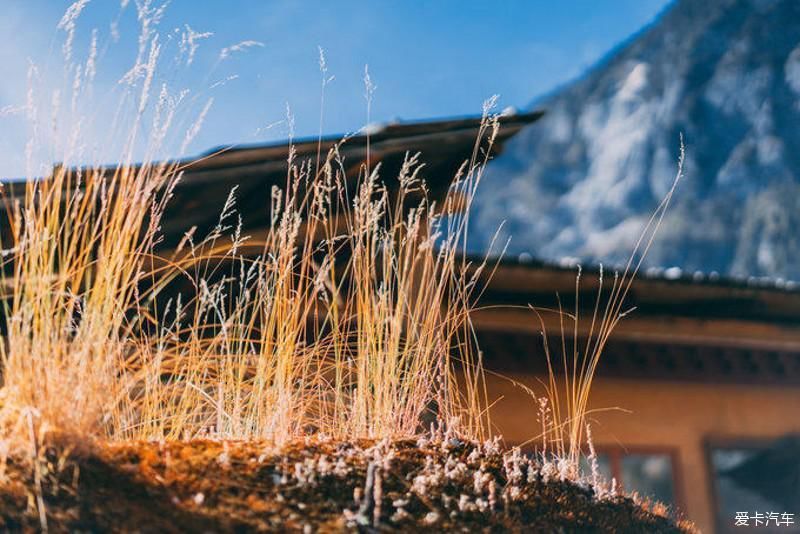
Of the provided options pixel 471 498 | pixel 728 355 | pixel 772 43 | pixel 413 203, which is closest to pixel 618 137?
pixel 772 43

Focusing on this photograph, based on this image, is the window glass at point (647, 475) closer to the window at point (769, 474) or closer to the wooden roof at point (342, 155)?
the window at point (769, 474)

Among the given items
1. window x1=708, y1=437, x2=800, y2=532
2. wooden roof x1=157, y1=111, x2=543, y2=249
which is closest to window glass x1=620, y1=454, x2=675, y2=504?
window x1=708, y1=437, x2=800, y2=532

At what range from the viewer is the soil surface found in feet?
5.98

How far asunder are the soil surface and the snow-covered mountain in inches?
1338

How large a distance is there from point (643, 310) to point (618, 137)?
42.9 m

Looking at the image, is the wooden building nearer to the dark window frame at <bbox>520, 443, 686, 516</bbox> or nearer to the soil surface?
the dark window frame at <bbox>520, 443, 686, 516</bbox>

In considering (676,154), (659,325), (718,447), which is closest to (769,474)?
(718,447)

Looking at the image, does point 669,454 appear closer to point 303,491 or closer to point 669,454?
point 669,454

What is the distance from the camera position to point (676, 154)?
43.8 m

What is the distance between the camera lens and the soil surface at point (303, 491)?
182 cm

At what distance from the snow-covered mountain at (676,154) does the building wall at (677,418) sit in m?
27.7

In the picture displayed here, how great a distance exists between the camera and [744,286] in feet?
23.4

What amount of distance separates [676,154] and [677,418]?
38302 millimetres

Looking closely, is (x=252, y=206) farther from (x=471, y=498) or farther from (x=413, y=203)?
(x=471, y=498)
